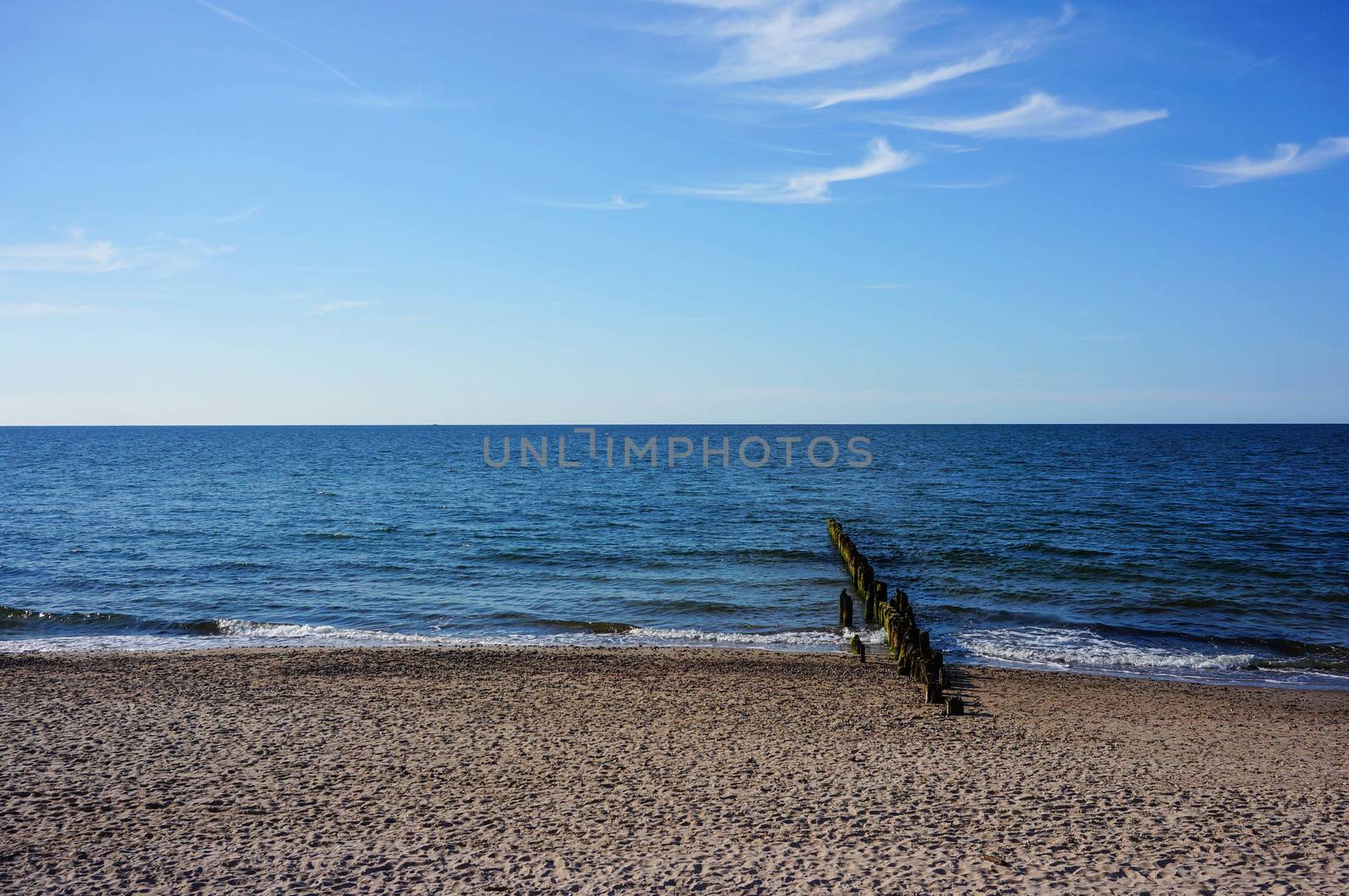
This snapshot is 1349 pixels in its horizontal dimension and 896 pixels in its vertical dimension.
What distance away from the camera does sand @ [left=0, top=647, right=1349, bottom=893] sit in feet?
24.0

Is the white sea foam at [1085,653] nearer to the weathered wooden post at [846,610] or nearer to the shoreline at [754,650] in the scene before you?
the shoreline at [754,650]

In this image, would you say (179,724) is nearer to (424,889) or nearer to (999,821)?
(424,889)

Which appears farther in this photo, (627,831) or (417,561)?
(417,561)

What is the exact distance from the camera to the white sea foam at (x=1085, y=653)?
16484 mm

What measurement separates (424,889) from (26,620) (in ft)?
57.6

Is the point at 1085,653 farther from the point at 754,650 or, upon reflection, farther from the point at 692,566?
the point at 692,566

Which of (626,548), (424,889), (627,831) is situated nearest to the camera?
(424,889)

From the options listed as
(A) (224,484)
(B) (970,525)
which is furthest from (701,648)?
(A) (224,484)

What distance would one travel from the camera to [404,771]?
962 centimetres

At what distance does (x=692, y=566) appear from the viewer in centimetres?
2619

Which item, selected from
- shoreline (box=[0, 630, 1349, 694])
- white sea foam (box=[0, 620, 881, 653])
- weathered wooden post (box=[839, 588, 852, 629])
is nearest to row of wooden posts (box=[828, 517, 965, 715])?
weathered wooden post (box=[839, 588, 852, 629])

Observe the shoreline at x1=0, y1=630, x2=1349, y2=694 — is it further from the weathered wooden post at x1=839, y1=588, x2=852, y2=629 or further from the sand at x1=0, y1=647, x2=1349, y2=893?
the sand at x1=0, y1=647, x2=1349, y2=893

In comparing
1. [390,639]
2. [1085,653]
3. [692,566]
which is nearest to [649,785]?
[390,639]

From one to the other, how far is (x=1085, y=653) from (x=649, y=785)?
38.6ft
